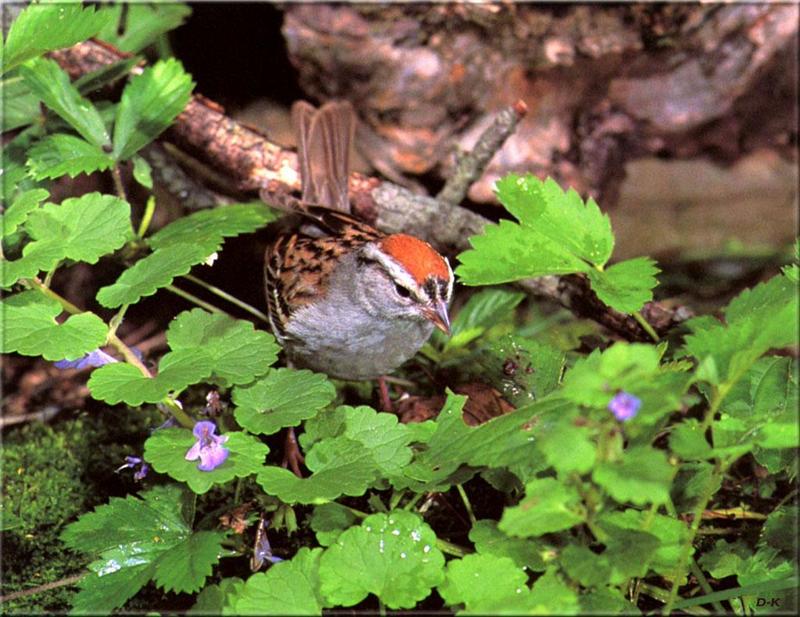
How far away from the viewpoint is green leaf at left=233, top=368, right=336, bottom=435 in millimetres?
2270

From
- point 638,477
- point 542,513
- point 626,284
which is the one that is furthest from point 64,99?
point 638,477

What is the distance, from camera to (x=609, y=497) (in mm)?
1958

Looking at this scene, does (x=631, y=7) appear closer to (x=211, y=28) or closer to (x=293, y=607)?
(x=211, y=28)

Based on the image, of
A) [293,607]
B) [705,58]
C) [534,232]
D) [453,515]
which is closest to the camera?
[293,607]

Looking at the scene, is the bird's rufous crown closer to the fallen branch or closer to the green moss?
the fallen branch

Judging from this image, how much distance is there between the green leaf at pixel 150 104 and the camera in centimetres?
317

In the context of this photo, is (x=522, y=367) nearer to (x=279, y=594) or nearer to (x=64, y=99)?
(x=279, y=594)

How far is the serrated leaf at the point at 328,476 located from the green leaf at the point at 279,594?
0.54ft

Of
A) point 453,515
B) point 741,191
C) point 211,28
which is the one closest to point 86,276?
point 211,28

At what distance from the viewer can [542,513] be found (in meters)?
1.76

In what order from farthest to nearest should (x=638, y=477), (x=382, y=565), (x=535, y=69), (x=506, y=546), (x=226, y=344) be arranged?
(x=535, y=69), (x=226, y=344), (x=506, y=546), (x=382, y=565), (x=638, y=477)

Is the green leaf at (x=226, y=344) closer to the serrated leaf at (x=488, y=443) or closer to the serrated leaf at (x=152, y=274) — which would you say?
the serrated leaf at (x=152, y=274)

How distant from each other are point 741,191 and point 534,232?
3.06 meters

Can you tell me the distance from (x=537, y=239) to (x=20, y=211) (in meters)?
1.31
